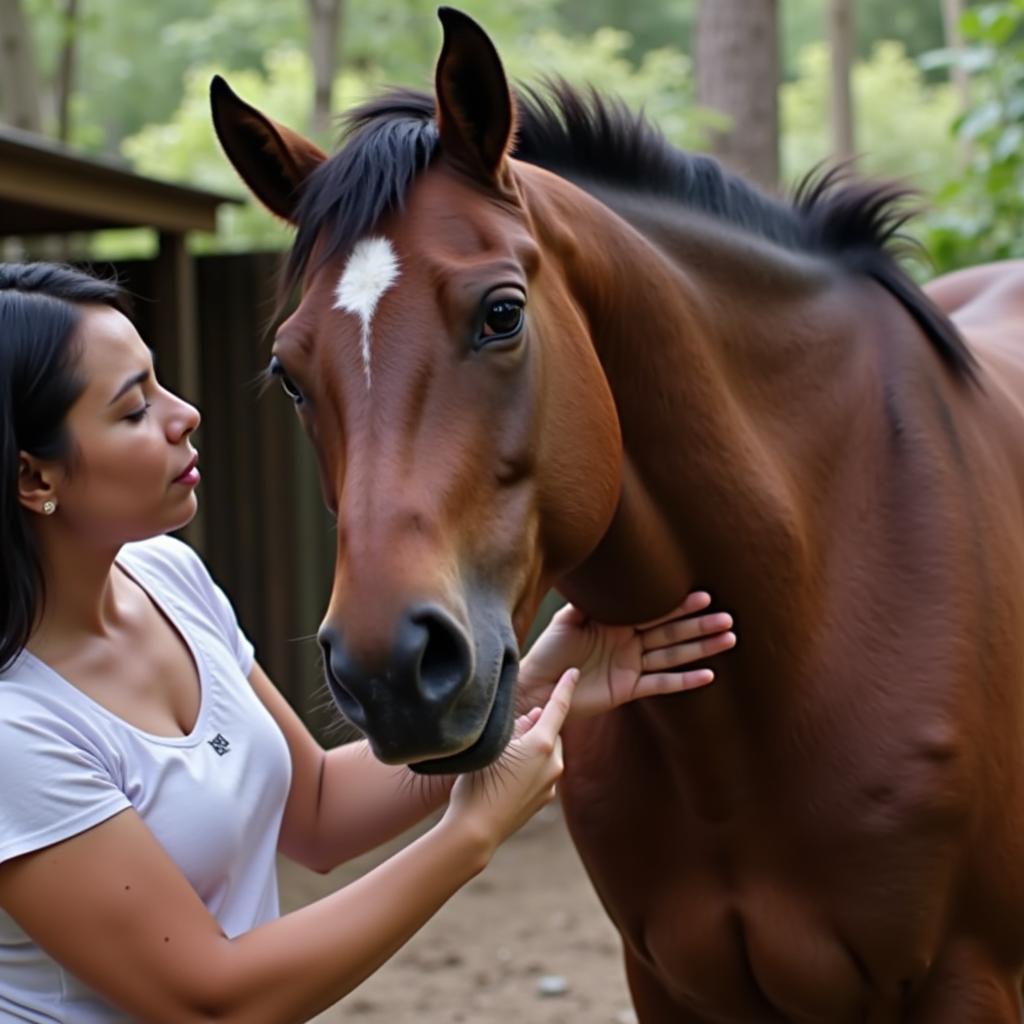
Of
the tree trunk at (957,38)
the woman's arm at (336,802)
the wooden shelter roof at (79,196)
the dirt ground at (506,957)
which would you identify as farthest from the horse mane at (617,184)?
the tree trunk at (957,38)

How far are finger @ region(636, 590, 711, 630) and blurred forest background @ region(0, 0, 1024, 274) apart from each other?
0.90 metres

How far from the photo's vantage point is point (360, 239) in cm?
170

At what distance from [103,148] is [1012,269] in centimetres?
1787

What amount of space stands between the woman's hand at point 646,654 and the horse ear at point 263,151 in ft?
2.55

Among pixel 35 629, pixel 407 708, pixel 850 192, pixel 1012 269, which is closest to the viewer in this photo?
pixel 407 708

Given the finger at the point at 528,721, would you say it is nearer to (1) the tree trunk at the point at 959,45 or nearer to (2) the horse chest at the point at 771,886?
(2) the horse chest at the point at 771,886

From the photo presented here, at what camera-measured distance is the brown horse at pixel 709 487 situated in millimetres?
1653

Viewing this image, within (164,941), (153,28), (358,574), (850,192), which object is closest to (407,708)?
(358,574)

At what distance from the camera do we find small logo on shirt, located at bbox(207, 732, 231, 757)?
6.47 ft

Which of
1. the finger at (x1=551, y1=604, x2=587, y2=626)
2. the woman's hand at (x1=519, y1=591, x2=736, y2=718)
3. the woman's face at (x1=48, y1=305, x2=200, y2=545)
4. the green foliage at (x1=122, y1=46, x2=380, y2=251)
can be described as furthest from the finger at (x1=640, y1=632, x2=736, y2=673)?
the green foliage at (x1=122, y1=46, x2=380, y2=251)

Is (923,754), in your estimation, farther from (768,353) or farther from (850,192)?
(850,192)

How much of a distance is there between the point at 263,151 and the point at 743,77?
197 inches

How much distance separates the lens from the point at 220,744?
1985 mm

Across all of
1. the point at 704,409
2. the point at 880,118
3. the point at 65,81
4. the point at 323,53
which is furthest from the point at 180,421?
the point at 880,118
